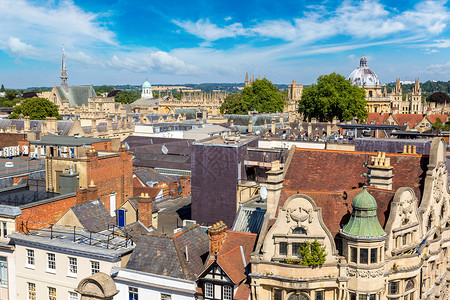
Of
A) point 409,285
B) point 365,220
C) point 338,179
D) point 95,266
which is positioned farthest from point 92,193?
point 409,285

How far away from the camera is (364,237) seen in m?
24.4

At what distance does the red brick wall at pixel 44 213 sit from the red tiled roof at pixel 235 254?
1278 cm

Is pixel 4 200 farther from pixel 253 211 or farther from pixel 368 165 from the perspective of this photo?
pixel 368 165

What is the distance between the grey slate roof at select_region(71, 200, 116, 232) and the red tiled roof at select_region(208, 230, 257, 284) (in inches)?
383

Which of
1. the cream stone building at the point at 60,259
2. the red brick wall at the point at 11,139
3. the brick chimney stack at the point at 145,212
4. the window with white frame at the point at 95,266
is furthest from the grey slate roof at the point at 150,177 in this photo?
the window with white frame at the point at 95,266

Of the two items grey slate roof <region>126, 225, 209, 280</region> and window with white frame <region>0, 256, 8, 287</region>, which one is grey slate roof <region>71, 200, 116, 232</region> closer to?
grey slate roof <region>126, 225, 209, 280</region>

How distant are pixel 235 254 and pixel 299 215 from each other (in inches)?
176

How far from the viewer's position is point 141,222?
33.6 m

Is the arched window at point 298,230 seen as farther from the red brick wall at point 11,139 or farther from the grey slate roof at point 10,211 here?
the red brick wall at point 11,139

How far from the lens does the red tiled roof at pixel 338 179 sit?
90.1 ft

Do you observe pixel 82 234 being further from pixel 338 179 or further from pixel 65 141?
pixel 65 141

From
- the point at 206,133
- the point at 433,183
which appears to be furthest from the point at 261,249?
the point at 206,133

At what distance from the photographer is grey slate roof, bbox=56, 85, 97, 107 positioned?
16788 cm

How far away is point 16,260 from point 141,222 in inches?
331
